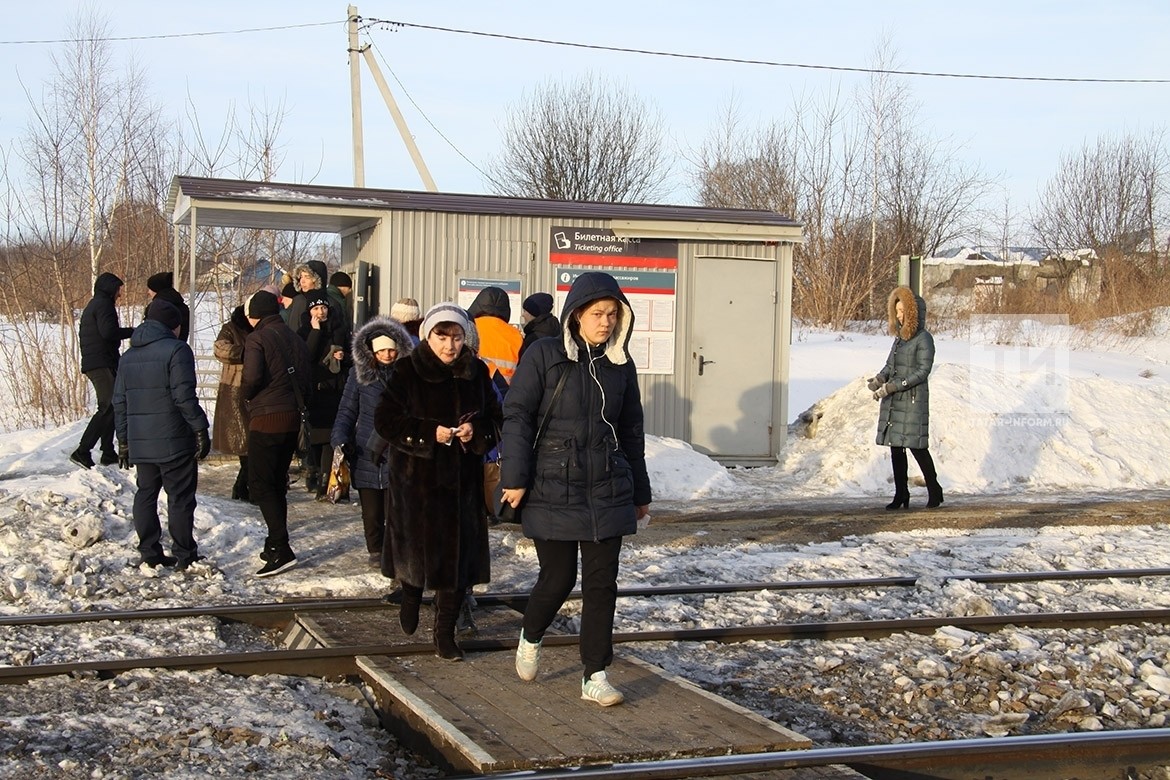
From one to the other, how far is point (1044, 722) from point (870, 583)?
2.90 m

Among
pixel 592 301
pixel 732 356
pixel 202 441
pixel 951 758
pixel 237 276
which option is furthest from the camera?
pixel 237 276

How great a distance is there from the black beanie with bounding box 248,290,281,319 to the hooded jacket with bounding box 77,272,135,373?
3.68 metres

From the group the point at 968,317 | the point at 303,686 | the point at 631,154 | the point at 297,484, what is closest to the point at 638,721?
the point at 303,686

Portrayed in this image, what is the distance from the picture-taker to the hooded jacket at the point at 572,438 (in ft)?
18.0

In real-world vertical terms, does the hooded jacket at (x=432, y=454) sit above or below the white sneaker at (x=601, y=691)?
above

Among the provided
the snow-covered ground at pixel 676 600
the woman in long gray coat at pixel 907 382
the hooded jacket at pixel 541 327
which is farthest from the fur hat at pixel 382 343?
the woman in long gray coat at pixel 907 382

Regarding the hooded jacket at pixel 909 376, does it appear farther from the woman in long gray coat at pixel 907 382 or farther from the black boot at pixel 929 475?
the black boot at pixel 929 475

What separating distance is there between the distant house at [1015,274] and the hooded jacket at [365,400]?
95.5ft

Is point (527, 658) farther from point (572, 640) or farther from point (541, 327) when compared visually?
point (541, 327)

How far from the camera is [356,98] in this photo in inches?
966

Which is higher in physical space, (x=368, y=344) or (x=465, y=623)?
(x=368, y=344)

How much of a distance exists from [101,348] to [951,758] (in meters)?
10.1

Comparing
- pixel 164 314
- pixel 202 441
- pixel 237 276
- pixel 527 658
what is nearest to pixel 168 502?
pixel 202 441

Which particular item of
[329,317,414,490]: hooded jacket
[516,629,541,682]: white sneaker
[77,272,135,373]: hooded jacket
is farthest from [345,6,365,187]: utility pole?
[516,629,541,682]: white sneaker
